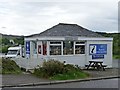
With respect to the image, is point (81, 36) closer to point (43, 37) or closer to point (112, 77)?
point (43, 37)

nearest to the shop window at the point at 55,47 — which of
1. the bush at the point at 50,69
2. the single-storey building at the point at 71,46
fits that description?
the single-storey building at the point at 71,46

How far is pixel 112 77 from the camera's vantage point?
1833 centimetres

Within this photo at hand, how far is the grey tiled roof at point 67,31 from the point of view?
79.4ft

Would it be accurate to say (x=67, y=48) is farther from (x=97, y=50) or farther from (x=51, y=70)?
(x=51, y=70)

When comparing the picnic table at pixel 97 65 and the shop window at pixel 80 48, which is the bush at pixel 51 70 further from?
the shop window at pixel 80 48

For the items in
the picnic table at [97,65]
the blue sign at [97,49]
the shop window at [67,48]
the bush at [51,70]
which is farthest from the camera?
the blue sign at [97,49]

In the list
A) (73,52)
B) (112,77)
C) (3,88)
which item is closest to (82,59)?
(73,52)

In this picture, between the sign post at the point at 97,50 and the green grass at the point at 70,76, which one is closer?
the green grass at the point at 70,76

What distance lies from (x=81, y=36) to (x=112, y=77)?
21.7 feet

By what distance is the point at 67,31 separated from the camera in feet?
82.0

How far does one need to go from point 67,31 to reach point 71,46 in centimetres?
173

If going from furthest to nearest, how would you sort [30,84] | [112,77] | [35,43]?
[35,43], [112,77], [30,84]

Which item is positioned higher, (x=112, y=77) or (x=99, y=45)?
(x=99, y=45)

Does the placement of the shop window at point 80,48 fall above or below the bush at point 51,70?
above
